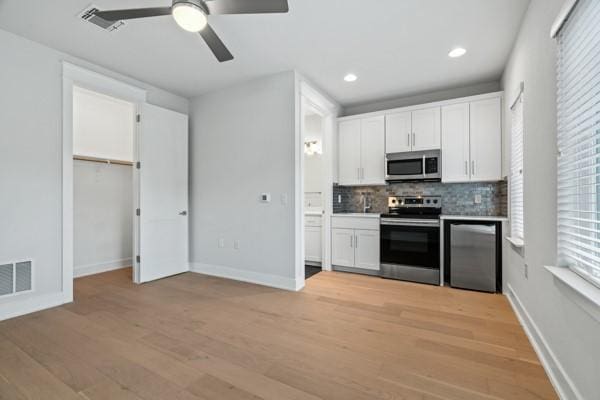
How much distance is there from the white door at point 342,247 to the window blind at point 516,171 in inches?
76.6

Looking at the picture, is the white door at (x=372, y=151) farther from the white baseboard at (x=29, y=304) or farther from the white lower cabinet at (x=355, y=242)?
the white baseboard at (x=29, y=304)

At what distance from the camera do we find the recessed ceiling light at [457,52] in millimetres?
2855

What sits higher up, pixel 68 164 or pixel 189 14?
pixel 189 14

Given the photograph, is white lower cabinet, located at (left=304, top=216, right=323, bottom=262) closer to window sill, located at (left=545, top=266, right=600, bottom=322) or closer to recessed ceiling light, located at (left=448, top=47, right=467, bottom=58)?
recessed ceiling light, located at (left=448, top=47, right=467, bottom=58)

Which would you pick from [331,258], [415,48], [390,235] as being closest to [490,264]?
[390,235]

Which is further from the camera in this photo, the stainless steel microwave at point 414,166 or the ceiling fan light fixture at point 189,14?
the stainless steel microwave at point 414,166

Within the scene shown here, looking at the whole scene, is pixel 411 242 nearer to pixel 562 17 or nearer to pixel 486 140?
pixel 486 140

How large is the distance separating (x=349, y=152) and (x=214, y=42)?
8.90 ft

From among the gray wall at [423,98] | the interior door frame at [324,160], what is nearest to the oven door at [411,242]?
the interior door frame at [324,160]

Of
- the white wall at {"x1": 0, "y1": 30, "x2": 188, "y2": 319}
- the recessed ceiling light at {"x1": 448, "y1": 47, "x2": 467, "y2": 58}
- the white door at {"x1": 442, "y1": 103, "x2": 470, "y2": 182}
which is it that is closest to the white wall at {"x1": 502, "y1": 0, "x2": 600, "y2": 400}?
the recessed ceiling light at {"x1": 448, "y1": 47, "x2": 467, "y2": 58}

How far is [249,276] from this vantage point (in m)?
3.63

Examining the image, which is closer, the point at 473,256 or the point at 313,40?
the point at 313,40

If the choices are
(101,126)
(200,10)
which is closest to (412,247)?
(200,10)

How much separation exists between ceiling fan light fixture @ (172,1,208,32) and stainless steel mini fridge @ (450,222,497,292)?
11.1 ft
